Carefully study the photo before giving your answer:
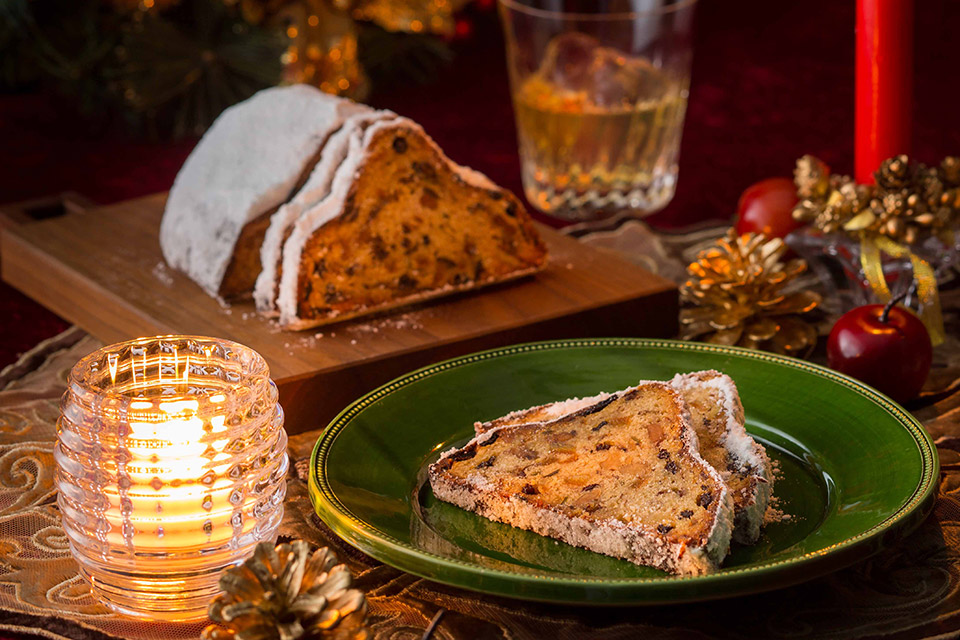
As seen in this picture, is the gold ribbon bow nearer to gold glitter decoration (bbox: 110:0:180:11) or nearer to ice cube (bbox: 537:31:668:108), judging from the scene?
ice cube (bbox: 537:31:668:108)

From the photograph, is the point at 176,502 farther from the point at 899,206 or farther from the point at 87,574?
the point at 899,206

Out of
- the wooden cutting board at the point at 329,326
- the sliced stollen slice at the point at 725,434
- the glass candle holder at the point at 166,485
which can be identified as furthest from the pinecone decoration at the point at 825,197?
the glass candle holder at the point at 166,485

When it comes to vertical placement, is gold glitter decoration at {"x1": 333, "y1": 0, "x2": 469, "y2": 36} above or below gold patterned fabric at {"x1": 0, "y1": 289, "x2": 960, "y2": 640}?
above

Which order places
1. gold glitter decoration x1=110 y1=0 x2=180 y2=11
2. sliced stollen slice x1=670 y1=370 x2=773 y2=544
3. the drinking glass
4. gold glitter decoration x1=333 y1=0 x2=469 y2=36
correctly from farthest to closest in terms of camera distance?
1. gold glitter decoration x1=333 y1=0 x2=469 y2=36
2. gold glitter decoration x1=110 y1=0 x2=180 y2=11
3. the drinking glass
4. sliced stollen slice x1=670 y1=370 x2=773 y2=544

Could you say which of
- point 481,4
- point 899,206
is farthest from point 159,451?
point 481,4

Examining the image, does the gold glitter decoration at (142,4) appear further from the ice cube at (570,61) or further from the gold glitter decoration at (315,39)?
the ice cube at (570,61)

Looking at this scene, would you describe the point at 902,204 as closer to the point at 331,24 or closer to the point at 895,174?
the point at 895,174

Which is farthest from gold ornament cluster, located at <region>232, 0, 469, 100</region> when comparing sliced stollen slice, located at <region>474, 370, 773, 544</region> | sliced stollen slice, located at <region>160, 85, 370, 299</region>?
sliced stollen slice, located at <region>474, 370, 773, 544</region>
